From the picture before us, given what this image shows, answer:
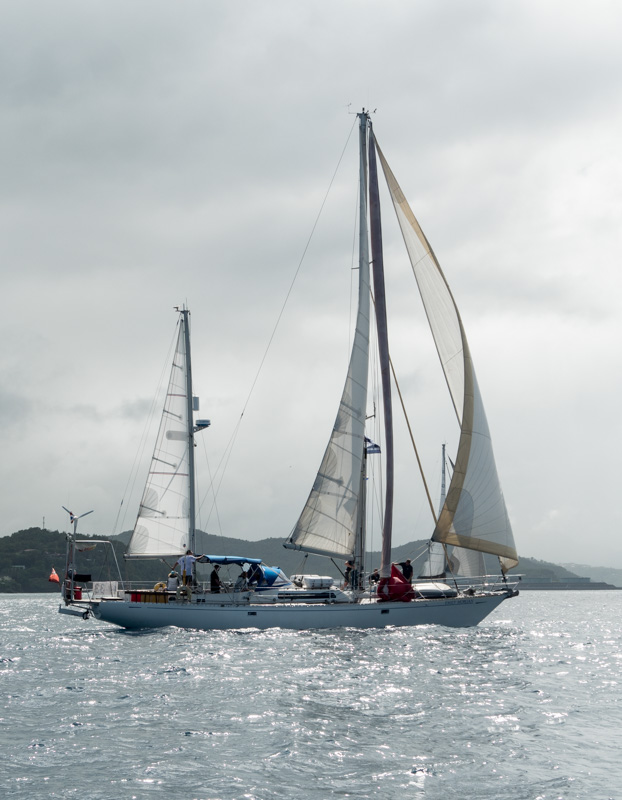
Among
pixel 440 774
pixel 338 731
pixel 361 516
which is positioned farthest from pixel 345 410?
pixel 440 774

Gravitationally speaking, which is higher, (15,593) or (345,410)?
(345,410)

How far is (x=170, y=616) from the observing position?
31.1 meters

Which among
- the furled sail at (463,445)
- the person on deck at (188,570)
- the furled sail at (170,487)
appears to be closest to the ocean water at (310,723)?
the furled sail at (463,445)

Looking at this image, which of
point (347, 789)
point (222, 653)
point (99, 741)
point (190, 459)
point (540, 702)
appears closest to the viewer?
point (347, 789)

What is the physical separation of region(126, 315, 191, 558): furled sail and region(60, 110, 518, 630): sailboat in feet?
9.88

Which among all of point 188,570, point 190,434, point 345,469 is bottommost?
point 188,570

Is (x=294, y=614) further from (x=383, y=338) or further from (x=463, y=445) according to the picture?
(x=383, y=338)

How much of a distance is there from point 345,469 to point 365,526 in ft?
8.13

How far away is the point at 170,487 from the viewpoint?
1460 inches

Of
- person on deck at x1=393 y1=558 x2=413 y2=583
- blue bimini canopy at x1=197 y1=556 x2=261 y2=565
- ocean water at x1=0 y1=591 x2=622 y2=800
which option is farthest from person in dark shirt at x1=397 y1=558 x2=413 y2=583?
blue bimini canopy at x1=197 y1=556 x2=261 y2=565

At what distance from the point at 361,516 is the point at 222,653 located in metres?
9.57

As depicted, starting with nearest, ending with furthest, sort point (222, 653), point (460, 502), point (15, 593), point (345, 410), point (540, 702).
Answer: point (540, 702), point (222, 653), point (460, 502), point (345, 410), point (15, 593)

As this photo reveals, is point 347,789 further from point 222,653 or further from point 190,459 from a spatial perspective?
point 190,459

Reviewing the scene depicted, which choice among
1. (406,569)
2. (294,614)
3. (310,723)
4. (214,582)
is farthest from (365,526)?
(310,723)
